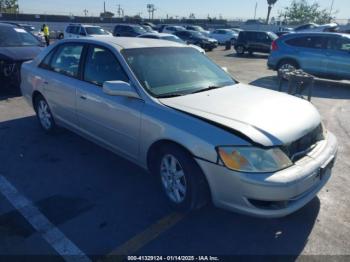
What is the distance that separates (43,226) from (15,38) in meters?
7.41

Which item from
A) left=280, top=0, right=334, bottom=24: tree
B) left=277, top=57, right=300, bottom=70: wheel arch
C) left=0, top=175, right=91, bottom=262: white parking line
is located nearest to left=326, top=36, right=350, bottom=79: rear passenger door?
left=277, top=57, right=300, bottom=70: wheel arch

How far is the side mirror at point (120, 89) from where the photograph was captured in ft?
10.6

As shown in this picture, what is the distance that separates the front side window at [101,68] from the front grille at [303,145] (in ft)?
6.10

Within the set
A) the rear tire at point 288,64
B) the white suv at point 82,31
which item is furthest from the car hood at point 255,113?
the white suv at point 82,31

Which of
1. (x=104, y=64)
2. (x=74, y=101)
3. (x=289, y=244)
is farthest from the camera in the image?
(x=74, y=101)

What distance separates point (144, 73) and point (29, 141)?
8.65ft

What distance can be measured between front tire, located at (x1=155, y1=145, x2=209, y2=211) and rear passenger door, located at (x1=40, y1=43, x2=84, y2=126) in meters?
1.80

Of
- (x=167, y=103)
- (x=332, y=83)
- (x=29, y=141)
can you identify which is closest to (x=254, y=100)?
(x=167, y=103)

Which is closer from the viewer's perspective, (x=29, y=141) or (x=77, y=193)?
(x=77, y=193)

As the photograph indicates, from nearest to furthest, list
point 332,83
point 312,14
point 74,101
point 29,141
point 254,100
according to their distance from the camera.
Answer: point 254,100
point 74,101
point 29,141
point 332,83
point 312,14

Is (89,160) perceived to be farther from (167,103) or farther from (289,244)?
(289,244)

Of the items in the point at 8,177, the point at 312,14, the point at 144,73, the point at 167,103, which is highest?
the point at 312,14

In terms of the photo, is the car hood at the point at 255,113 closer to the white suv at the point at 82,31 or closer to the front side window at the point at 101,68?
the front side window at the point at 101,68

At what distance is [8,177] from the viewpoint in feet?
12.6
